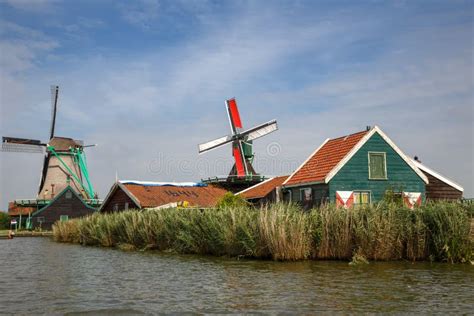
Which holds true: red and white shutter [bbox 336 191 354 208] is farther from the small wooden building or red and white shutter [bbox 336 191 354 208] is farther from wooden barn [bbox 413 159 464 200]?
the small wooden building

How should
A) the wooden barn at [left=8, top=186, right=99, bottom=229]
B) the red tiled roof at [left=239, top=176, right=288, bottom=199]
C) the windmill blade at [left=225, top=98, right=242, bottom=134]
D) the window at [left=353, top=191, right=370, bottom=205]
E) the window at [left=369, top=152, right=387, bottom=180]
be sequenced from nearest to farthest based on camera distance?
the window at [left=353, top=191, right=370, bottom=205] → the window at [left=369, top=152, right=387, bottom=180] → the red tiled roof at [left=239, top=176, right=288, bottom=199] → the windmill blade at [left=225, top=98, right=242, bottom=134] → the wooden barn at [left=8, top=186, right=99, bottom=229]

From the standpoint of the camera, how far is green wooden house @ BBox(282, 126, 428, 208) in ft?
79.5

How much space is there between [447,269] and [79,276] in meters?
10.8

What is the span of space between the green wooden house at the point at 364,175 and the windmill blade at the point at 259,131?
20968mm

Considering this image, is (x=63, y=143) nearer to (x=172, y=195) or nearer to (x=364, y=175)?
(x=172, y=195)

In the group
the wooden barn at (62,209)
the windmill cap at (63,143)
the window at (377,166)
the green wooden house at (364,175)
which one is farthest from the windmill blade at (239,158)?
the windmill cap at (63,143)

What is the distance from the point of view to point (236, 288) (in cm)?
1220

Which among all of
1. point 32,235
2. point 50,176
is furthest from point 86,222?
point 50,176

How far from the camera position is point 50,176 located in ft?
191

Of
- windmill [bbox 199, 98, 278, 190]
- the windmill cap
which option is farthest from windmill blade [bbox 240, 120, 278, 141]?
the windmill cap

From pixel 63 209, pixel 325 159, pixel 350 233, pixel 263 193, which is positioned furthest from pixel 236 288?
pixel 63 209

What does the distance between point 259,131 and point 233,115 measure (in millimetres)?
3077

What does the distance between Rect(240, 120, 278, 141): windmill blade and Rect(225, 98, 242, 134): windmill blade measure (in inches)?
52.1

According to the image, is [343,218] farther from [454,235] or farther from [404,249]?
[454,235]
